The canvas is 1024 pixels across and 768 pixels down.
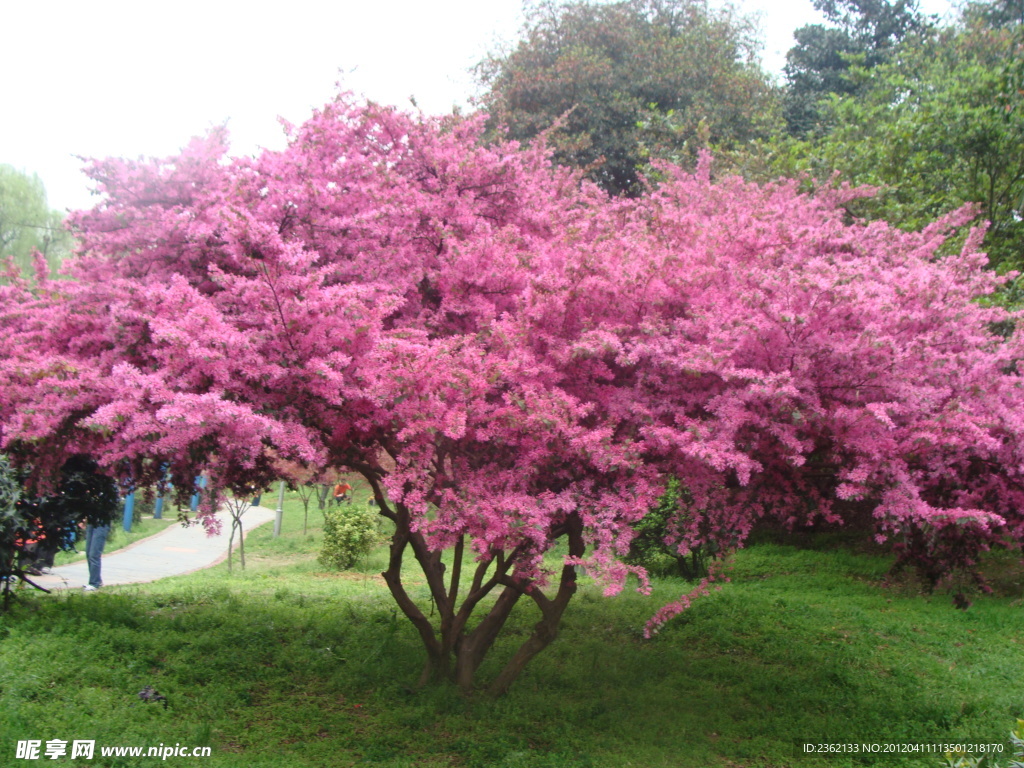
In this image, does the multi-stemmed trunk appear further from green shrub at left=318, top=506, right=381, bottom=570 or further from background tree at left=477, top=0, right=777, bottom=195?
background tree at left=477, top=0, right=777, bottom=195

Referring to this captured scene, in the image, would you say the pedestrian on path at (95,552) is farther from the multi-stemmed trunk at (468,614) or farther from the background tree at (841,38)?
the background tree at (841,38)

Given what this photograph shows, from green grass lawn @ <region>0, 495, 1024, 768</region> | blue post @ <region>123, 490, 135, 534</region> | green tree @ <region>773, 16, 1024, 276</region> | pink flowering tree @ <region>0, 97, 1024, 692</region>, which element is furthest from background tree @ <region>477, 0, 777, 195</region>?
blue post @ <region>123, 490, 135, 534</region>

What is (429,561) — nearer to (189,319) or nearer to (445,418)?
(445,418)

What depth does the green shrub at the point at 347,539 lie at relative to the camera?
13023 millimetres

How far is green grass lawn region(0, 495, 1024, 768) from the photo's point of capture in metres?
5.04

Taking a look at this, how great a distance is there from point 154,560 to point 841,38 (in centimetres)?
2067

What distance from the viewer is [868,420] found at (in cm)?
439

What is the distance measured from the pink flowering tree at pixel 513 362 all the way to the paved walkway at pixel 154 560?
655cm

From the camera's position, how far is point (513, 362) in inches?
177

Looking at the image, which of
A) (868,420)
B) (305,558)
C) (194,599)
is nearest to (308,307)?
(868,420)

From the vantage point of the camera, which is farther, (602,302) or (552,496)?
(602,302)

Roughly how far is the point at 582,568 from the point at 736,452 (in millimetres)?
1102

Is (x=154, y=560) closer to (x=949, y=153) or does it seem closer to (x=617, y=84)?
(x=617, y=84)

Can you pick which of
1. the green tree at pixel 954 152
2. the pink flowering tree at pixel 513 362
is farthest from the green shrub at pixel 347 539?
the green tree at pixel 954 152
